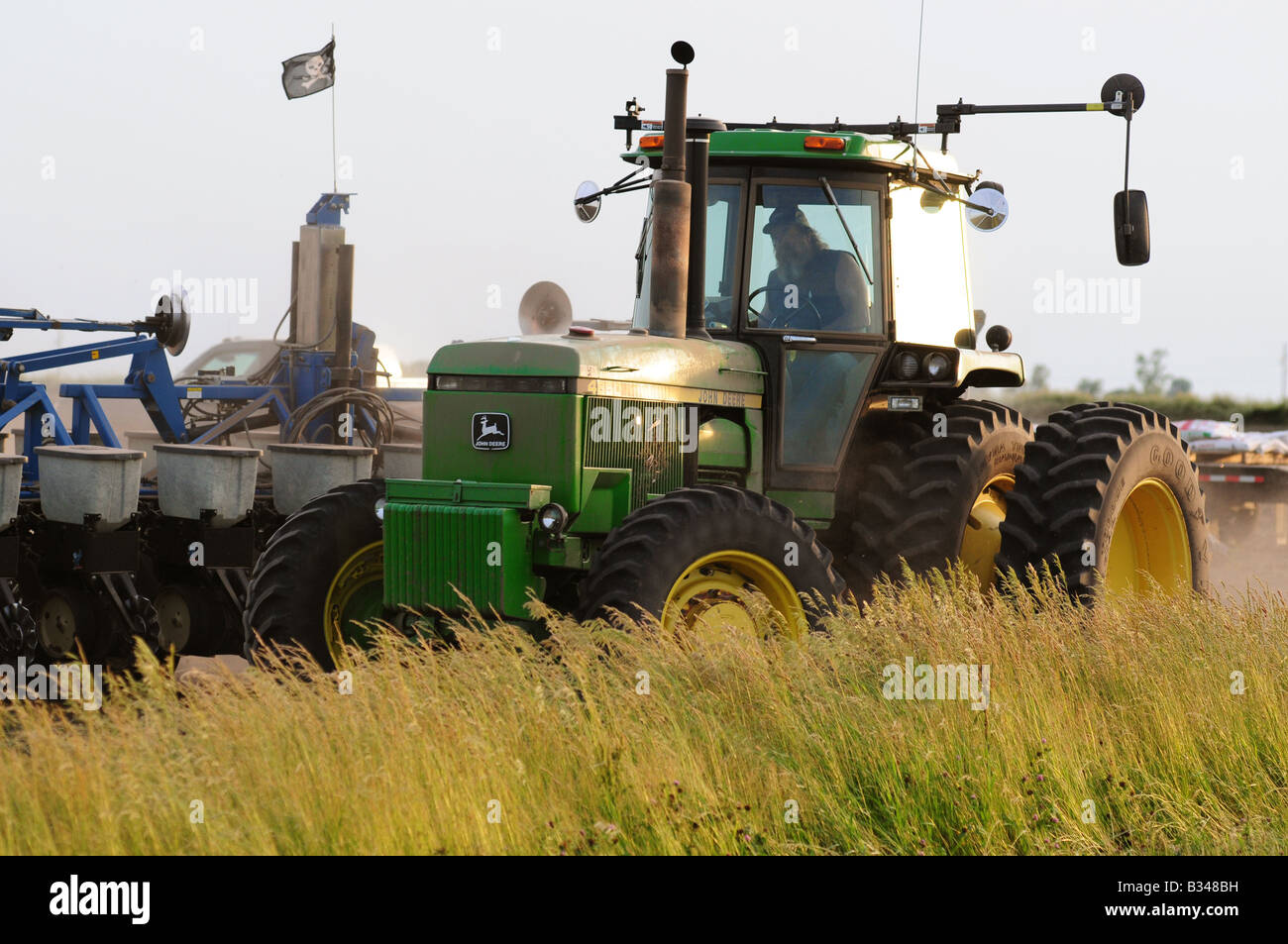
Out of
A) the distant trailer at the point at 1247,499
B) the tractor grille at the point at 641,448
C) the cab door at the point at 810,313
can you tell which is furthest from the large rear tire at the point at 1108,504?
Answer: the distant trailer at the point at 1247,499

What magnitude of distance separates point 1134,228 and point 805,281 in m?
1.59

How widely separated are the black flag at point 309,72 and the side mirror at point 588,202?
782 cm

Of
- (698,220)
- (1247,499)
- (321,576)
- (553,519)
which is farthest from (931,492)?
(1247,499)

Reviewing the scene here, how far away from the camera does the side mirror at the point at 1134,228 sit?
7664 millimetres

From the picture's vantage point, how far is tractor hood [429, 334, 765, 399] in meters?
7.06

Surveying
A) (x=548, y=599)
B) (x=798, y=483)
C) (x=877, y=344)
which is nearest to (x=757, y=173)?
(x=877, y=344)

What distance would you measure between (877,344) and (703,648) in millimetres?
2315

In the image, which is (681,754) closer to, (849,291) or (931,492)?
(931,492)

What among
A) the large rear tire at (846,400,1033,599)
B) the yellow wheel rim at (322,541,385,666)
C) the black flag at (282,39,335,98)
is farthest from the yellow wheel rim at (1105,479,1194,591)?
the black flag at (282,39,335,98)

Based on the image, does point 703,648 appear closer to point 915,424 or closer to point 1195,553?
point 915,424

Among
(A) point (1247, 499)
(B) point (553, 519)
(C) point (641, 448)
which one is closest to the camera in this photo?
(B) point (553, 519)

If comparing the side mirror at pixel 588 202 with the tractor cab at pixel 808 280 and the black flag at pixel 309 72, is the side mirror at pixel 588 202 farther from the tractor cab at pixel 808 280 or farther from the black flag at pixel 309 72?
the black flag at pixel 309 72

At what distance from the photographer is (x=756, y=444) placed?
26.1 feet

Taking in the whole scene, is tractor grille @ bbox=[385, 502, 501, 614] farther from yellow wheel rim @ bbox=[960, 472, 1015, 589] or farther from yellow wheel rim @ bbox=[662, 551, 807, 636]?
yellow wheel rim @ bbox=[960, 472, 1015, 589]
